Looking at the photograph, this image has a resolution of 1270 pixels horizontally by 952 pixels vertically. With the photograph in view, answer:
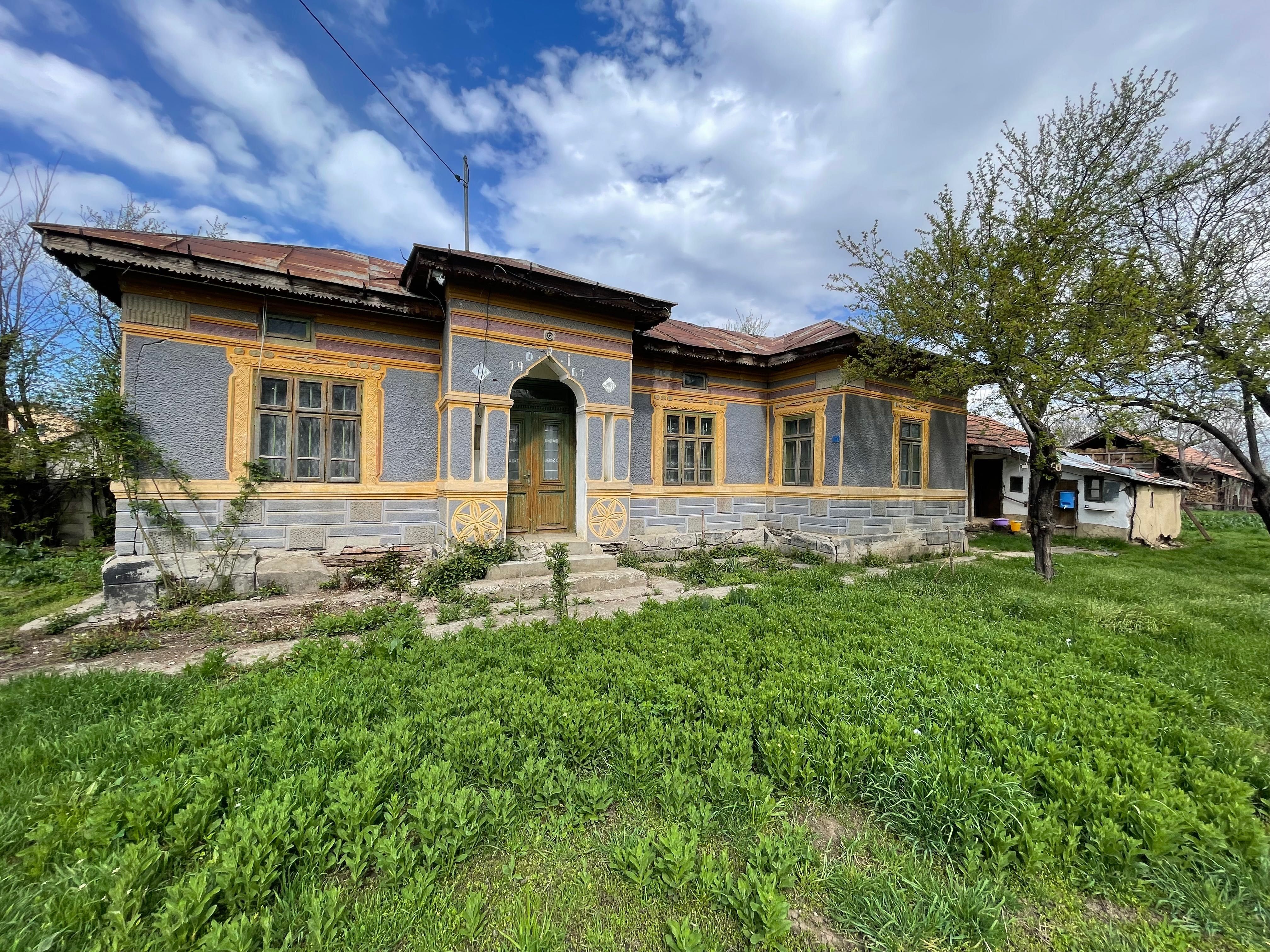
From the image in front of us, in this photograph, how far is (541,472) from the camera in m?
8.34

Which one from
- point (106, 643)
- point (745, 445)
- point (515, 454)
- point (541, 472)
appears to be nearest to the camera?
point (106, 643)

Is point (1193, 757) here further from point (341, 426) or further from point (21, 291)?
point (21, 291)

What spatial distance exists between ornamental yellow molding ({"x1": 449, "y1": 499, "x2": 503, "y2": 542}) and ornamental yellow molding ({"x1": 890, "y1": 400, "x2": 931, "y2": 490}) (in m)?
8.00

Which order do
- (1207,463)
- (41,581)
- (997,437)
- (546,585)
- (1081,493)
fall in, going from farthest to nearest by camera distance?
(1207,463) < (997,437) < (1081,493) < (41,581) < (546,585)

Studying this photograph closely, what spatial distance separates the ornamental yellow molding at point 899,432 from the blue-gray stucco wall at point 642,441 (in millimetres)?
5052

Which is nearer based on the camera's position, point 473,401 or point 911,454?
point 473,401

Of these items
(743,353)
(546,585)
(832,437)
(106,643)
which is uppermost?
(743,353)

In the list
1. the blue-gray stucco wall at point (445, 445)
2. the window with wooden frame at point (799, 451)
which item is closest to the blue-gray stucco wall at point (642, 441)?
the window with wooden frame at point (799, 451)

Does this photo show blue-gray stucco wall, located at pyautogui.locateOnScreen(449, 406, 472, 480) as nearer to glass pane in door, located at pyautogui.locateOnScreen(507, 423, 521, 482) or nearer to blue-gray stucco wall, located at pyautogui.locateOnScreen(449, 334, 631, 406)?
blue-gray stucco wall, located at pyautogui.locateOnScreen(449, 334, 631, 406)

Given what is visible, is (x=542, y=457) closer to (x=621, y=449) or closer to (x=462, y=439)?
(x=621, y=449)

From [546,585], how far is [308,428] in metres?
4.15

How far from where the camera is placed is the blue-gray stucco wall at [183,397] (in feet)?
18.8

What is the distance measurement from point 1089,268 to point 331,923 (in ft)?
34.0

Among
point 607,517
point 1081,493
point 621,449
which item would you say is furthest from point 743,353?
point 1081,493
